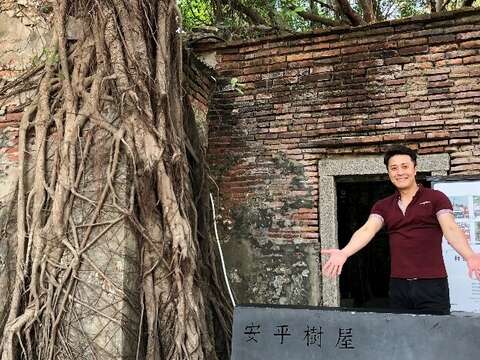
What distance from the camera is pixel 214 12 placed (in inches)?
255

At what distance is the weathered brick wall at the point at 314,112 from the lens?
501 centimetres

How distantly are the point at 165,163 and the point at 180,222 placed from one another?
406 mm

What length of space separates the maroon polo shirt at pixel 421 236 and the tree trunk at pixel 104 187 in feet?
4.35

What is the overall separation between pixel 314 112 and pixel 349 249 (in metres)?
2.77

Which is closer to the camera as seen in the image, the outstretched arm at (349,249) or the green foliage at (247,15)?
the outstretched arm at (349,249)

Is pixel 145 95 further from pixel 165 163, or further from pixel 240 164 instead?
pixel 240 164

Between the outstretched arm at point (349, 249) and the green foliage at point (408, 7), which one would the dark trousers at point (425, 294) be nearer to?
the outstretched arm at point (349, 249)

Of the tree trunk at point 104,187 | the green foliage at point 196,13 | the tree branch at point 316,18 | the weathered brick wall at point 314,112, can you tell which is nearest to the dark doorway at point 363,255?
the tree branch at point 316,18

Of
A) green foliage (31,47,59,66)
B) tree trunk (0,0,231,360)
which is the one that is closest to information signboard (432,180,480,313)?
tree trunk (0,0,231,360)

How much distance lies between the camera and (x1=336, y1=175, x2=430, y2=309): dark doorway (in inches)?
326

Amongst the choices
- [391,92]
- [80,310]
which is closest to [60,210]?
[80,310]

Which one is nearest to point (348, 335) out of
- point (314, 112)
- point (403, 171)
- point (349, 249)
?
point (349, 249)

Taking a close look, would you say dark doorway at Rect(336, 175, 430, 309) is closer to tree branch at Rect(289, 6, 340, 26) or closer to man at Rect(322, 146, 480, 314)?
tree branch at Rect(289, 6, 340, 26)

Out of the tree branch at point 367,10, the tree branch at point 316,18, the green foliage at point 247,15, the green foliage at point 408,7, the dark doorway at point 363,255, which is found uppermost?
the green foliage at point 408,7
